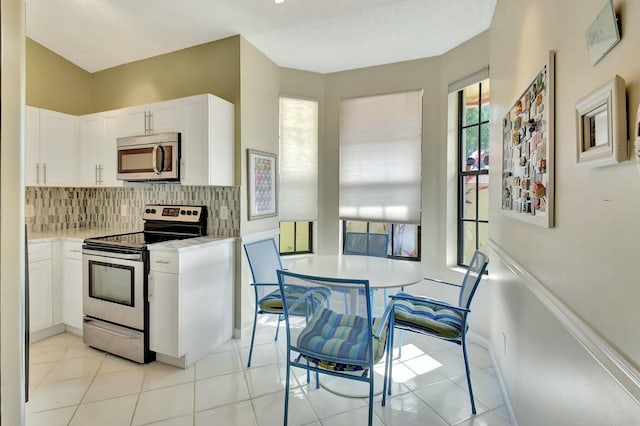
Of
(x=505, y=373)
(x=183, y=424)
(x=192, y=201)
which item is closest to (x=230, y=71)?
(x=192, y=201)

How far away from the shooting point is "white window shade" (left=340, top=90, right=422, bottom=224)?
141 inches

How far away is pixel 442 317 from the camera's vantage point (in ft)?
7.39

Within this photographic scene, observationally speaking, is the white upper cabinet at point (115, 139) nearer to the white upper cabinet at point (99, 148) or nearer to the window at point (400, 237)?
the white upper cabinet at point (99, 148)

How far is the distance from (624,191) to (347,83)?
3.41m

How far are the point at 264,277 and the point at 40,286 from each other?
2081mm

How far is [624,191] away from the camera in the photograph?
2.68 feet

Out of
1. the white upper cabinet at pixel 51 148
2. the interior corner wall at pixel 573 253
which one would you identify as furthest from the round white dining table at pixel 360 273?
the white upper cabinet at pixel 51 148

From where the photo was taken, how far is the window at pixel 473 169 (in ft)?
10.3

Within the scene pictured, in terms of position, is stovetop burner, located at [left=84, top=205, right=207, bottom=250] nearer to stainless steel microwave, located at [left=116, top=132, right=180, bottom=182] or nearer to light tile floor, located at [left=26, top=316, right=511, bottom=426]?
stainless steel microwave, located at [left=116, top=132, right=180, bottom=182]

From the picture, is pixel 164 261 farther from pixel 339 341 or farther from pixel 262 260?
pixel 339 341

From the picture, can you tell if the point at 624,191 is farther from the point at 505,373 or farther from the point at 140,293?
the point at 140,293

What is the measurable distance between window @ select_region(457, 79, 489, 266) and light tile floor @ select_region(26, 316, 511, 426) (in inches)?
41.8

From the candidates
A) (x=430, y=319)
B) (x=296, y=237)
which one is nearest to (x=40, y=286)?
(x=296, y=237)

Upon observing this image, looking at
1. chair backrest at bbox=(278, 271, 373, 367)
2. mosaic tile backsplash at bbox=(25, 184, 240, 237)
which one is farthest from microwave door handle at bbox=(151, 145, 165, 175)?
chair backrest at bbox=(278, 271, 373, 367)
